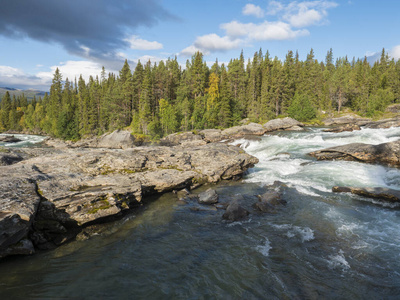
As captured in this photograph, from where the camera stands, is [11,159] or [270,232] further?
[11,159]

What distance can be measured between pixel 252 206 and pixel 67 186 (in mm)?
12327

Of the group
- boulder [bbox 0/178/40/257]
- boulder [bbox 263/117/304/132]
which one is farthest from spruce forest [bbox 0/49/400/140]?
boulder [bbox 0/178/40/257]

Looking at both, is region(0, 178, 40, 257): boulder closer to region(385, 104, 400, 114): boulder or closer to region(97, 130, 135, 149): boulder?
region(97, 130, 135, 149): boulder

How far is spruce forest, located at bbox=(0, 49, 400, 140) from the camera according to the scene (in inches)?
2667

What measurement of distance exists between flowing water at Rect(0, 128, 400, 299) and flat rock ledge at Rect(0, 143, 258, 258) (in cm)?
102

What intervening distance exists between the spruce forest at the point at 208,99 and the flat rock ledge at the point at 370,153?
42673 millimetres

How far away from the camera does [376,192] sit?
16.2 metres

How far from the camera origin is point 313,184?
19.6 m

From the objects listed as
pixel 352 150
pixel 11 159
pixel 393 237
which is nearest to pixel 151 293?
pixel 393 237

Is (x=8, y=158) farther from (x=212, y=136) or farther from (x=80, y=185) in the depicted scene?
(x=212, y=136)

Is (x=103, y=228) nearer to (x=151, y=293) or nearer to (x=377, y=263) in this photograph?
(x=151, y=293)

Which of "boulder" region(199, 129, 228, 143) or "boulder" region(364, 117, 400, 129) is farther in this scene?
"boulder" region(199, 129, 228, 143)

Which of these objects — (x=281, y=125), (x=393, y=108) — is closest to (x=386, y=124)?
(x=281, y=125)

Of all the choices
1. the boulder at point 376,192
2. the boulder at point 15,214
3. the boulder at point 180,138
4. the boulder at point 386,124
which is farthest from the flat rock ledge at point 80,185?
the boulder at point 386,124
